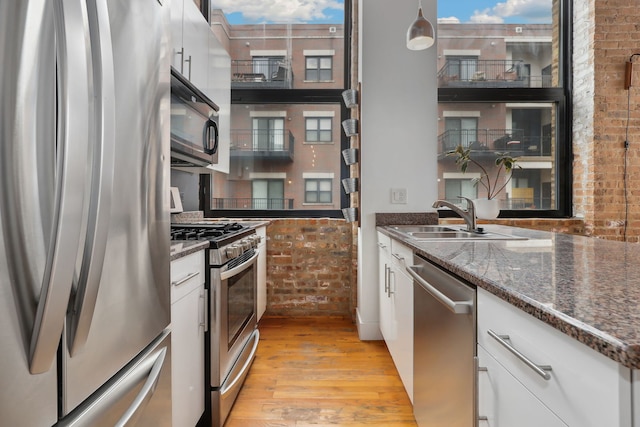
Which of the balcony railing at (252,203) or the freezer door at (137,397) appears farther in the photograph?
the balcony railing at (252,203)

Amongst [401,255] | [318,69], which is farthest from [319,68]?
[401,255]

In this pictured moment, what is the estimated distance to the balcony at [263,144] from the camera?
3.72 m

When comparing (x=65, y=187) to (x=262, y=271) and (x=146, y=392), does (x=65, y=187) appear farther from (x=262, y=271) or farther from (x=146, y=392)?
(x=262, y=271)

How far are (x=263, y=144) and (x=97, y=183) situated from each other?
309 centimetres

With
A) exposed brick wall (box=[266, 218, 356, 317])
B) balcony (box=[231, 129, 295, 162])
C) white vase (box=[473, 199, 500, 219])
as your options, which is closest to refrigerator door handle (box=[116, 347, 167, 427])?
exposed brick wall (box=[266, 218, 356, 317])

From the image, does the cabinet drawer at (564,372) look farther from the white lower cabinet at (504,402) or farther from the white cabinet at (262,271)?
the white cabinet at (262,271)

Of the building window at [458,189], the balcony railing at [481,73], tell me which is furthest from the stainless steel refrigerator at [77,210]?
the balcony railing at [481,73]

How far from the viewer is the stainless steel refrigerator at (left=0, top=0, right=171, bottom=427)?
1.81 ft

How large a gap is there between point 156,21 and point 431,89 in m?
2.33

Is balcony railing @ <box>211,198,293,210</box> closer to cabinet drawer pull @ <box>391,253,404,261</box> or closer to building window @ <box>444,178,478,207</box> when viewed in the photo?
building window @ <box>444,178,478,207</box>

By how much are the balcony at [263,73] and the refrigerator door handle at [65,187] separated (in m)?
3.21

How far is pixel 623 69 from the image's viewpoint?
10.8 ft

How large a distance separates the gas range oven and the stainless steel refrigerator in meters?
0.72

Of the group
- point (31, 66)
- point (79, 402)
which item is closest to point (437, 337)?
point (79, 402)
